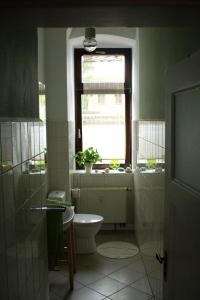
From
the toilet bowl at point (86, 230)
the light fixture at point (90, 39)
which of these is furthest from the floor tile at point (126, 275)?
the light fixture at point (90, 39)

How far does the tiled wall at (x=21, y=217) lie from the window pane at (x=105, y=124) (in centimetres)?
242

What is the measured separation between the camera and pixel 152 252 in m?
2.60

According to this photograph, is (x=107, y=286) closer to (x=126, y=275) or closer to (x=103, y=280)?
(x=103, y=280)

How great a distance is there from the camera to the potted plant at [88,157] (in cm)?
433

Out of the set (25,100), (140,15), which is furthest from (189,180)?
(25,100)

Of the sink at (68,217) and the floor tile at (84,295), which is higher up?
the sink at (68,217)

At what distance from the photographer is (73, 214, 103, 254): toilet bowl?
3523mm

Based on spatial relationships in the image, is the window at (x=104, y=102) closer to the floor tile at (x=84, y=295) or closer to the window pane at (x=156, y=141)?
the window pane at (x=156, y=141)

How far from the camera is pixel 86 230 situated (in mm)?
3568

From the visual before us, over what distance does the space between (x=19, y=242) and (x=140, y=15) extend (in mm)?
1139

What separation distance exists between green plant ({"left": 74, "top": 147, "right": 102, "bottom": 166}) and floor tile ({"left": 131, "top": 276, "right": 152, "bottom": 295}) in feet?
5.56

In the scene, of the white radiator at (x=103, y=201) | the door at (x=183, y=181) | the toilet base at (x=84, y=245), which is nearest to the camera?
the door at (x=183, y=181)

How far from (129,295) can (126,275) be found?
0.36 metres

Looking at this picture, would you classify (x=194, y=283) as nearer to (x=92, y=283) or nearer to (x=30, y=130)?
(x=30, y=130)
